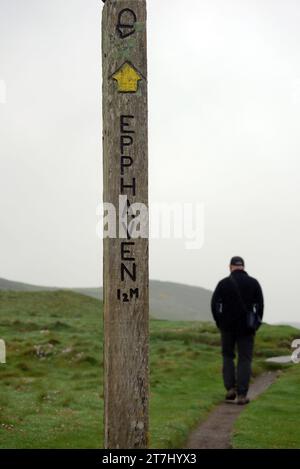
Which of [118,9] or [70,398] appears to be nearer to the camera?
[118,9]

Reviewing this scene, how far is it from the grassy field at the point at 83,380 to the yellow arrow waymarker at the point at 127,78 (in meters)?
9.59

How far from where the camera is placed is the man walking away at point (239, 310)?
15578mm

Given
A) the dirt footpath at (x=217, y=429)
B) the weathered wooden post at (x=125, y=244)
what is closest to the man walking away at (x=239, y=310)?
the dirt footpath at (x=217, y=429)

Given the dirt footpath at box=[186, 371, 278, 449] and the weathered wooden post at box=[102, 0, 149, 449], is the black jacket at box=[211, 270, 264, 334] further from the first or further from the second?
the weathered wooden post at box=[102, 0, 149, 449]

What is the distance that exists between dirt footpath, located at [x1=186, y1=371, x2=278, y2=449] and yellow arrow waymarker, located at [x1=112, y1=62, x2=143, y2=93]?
10.0 m

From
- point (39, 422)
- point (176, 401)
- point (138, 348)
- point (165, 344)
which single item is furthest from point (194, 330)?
point (138, 348)

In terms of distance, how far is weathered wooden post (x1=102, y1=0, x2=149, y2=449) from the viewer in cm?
705

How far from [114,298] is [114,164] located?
1.40 m

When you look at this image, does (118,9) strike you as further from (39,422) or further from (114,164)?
(39,422)

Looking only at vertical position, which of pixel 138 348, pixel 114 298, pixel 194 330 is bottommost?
pixel 194 330

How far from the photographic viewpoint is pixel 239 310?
51.2 feet

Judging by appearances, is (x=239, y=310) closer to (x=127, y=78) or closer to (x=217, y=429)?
(x=217, y=429)

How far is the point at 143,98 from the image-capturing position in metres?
7.21

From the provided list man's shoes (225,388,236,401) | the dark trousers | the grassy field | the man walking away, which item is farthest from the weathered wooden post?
man's shoes (225,388,236,401)
